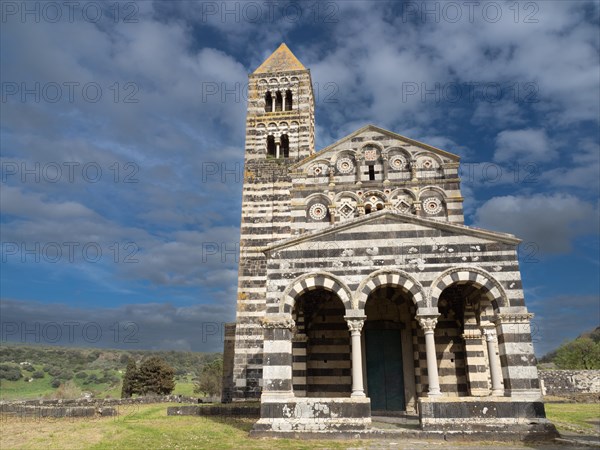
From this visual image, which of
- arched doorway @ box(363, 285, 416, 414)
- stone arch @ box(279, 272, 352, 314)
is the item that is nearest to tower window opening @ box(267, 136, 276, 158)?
arched doorway @ box(363, 285, 416, 414)

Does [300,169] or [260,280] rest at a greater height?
[300,169]

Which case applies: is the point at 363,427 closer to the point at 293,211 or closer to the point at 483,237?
the point at 483,237

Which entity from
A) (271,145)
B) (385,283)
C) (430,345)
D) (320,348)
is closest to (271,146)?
(271,145)

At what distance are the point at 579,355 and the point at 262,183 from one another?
39.6 m

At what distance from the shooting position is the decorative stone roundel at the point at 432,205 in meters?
18.8

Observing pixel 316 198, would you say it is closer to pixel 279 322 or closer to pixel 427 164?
pixel 427 164

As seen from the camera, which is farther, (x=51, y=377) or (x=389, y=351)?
(x=51, y=377)

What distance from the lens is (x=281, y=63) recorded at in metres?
31.4

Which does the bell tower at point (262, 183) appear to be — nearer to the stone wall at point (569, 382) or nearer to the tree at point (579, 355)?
the stone wall at point (569, 382)

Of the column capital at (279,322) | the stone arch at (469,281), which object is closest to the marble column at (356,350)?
the column capital at (279,322)

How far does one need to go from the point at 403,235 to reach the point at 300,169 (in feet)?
24.7

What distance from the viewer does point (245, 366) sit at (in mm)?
23531

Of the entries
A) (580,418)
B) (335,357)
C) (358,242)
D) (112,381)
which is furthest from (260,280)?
(112,381)

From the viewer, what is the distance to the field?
1095 centimetres
